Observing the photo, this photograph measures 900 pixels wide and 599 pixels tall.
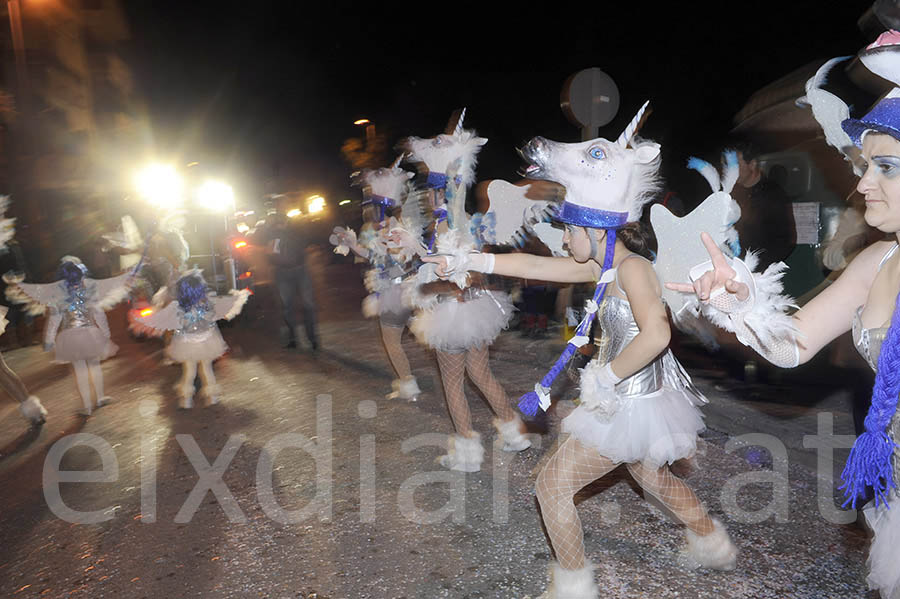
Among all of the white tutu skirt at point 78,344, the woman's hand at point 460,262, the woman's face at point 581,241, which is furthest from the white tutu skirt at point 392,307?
the woman's face at point 581,241

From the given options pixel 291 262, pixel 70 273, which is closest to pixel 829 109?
pixel 70 273

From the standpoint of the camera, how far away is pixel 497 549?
133 inches

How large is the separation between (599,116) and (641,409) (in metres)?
4.62

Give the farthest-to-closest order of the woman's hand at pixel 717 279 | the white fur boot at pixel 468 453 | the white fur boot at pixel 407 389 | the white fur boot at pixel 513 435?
the white fur boot at pixel 407 389, the white fur boot at pixel 513 435, the white fur boot at pixel 468 453, the woman's hand at pixel 717 279

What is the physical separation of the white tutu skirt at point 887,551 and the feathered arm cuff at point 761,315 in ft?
1.64

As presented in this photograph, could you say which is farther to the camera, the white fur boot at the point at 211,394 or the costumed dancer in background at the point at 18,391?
the white fur boot at the point at 211,394

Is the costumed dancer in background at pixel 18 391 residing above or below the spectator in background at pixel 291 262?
below

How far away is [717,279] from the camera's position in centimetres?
190

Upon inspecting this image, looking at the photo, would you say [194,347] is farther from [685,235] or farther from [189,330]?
[685,235]

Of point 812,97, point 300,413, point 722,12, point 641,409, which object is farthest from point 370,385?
point 722,12

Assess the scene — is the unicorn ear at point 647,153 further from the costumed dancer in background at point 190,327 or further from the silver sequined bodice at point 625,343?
the costumed dancer in background at point 190,327

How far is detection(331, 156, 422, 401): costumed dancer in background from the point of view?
5836 mm

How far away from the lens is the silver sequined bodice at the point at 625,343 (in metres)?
2.63

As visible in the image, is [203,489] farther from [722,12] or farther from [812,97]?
[722,12]
